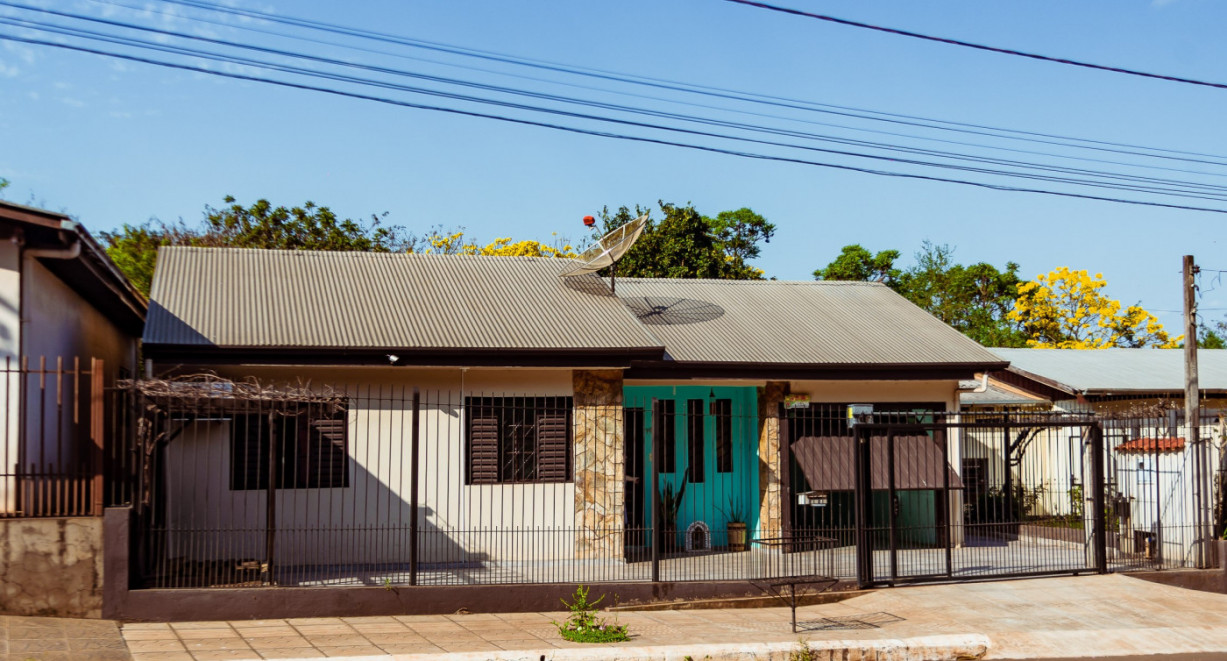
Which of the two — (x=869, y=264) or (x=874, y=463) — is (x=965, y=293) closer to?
(x=869, y=264)

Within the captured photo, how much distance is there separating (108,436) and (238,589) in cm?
201

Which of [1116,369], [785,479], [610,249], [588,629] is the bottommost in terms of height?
[588,629]

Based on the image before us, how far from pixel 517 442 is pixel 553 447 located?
0.50 m

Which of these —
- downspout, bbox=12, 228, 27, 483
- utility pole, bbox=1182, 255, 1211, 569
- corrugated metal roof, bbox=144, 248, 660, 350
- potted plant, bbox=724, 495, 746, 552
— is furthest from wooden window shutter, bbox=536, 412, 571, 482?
utility pole, bbox=1182, 255, 1211, 569

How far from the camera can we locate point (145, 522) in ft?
36.4

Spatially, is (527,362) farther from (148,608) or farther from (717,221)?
(717,221)

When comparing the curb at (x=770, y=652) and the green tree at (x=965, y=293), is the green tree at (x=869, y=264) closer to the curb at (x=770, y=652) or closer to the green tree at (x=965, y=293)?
the green tree at (x=965, y=293)

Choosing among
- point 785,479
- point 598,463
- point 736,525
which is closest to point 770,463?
point 785,479

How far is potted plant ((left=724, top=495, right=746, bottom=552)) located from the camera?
1569 centimetres

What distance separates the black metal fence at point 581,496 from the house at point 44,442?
1.24 metres

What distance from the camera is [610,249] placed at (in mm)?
16516

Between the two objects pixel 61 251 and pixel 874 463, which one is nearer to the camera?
pixel 61 251

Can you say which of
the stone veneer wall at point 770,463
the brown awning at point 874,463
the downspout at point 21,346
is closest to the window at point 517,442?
the stone veneer wall at point 770,463

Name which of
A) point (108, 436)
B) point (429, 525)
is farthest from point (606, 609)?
point (108, 436)
